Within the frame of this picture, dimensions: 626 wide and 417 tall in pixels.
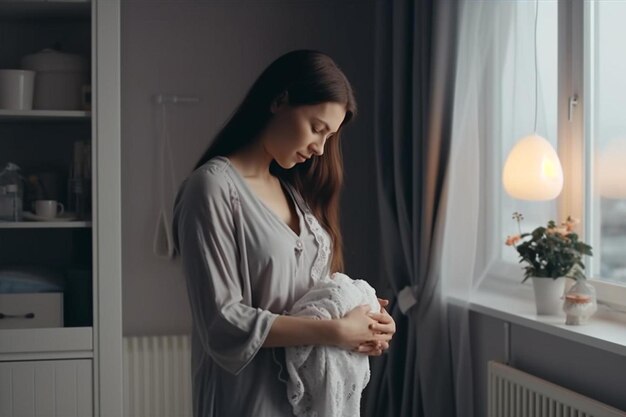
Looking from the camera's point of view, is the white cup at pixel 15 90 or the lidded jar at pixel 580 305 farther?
the white cup at pixel 15 90

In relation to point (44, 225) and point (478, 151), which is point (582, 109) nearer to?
point (478, 151)

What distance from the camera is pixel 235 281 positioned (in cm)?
139

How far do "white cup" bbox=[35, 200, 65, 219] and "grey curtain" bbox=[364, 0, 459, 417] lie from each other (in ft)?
3.62

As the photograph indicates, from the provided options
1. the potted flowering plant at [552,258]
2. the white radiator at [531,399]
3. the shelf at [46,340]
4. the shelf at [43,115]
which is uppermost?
the shelf at [43,115]

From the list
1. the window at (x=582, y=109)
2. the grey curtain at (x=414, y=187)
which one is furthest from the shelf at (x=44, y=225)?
the window at (x=582, y=109)

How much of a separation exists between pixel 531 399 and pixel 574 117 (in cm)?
80

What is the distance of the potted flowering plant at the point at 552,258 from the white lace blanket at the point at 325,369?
87 cm

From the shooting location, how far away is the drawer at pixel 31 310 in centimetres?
255

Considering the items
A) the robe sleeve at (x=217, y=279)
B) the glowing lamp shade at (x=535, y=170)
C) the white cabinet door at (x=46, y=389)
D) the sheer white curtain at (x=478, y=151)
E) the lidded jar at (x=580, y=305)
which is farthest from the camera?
the white cabinet door at (x=46, y=389)

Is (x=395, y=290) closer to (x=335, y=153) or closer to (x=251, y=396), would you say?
(x=335, y=153)

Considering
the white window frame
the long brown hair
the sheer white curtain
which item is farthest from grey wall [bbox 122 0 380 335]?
the long brown hair

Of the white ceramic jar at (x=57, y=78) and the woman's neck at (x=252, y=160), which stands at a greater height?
the white ceramic jar at (x=57, y=78)

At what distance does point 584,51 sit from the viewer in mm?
2260

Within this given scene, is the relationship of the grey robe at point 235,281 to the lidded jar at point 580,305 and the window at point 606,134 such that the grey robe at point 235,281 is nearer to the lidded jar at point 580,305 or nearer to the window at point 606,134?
the lidded jar at point 580,305
